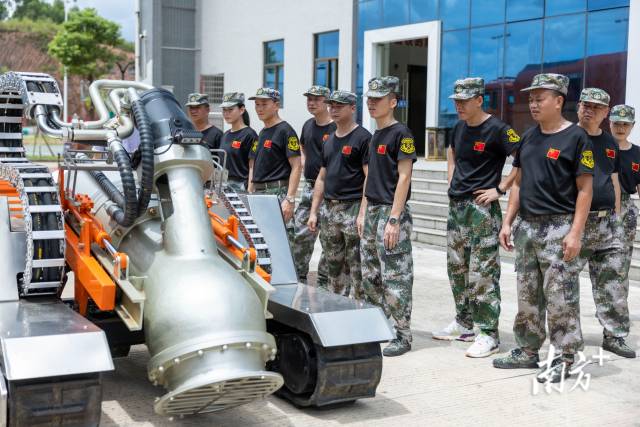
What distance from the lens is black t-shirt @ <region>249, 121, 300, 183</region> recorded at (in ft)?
26.8

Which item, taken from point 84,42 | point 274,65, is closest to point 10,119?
point 274,65

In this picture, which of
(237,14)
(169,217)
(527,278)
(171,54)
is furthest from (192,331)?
(171,54)

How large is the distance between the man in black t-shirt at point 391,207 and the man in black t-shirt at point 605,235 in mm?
1380

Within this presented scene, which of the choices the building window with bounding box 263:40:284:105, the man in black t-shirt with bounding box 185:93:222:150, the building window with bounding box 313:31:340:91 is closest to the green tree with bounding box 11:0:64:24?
the building window with bounding box 263:40:284:105

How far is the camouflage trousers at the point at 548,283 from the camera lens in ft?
17.9

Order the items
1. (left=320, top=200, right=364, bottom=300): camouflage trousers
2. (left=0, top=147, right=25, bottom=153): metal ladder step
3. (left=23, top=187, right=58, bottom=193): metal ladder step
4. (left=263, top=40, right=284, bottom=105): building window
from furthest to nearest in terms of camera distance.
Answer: (left=263, top=40, right=284, bottom=105): building window < (left=320, top=200, right=364, bottom=300): camouflage trousers < (left=0, top=147, right=25, bottom=153): metal ladder step < (left=23, top=187, right=58, bottom=193): metal ladder step

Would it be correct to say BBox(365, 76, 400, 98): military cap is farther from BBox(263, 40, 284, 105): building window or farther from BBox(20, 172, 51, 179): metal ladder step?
BBox(263, 40, 284, 105): building window

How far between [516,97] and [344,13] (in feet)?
20.0

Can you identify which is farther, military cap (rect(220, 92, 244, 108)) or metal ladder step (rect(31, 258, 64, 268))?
military cap (rect(220, 92, 244, 108))

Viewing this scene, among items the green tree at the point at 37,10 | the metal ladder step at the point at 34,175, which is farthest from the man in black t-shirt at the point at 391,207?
the green tree at the point at 37,10

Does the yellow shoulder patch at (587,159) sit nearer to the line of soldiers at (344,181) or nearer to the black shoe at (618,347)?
the line of soldiers at (344,181)

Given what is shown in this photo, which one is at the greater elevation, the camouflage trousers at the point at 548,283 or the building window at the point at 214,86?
the building window at the point at 214,86

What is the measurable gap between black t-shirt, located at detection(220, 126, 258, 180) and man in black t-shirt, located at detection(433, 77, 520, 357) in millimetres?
2983

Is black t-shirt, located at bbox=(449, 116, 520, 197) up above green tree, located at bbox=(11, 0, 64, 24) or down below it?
below
